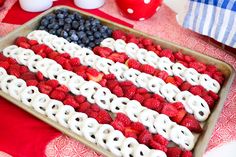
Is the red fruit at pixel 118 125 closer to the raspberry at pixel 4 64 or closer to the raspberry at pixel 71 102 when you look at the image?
the raspberry at pixel 71 102

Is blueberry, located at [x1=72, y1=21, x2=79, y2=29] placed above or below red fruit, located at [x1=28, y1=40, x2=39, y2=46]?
above

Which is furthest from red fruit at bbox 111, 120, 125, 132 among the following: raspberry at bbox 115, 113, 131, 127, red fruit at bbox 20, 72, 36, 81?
red fruit at bbox 20, 72, 36, 81

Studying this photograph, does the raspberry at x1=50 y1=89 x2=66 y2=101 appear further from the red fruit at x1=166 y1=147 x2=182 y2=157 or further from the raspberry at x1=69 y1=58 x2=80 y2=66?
the red fruit at x1=166 y1=147 x2=182 y2=157

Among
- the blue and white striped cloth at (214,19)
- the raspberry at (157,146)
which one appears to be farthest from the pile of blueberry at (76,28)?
the raspberry at (157,146)

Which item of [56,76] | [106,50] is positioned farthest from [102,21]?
[56,76]

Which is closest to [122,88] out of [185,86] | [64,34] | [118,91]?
[118,91]

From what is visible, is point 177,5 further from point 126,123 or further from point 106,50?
point 126,123
